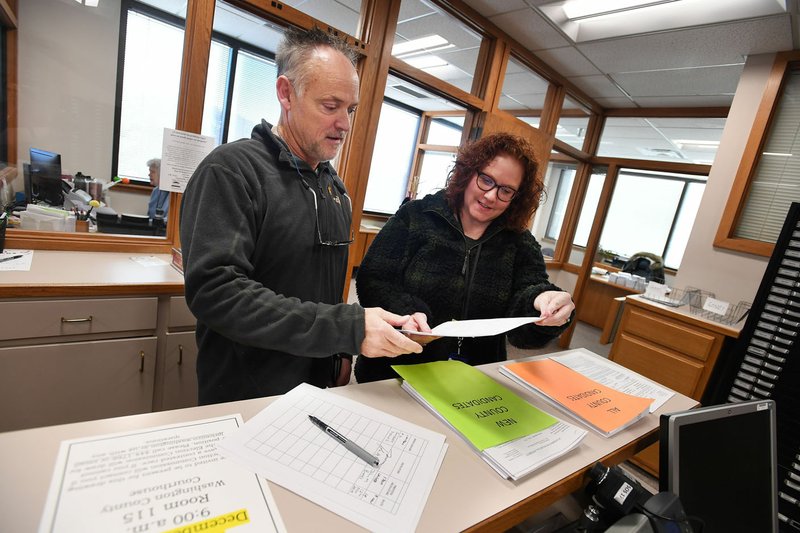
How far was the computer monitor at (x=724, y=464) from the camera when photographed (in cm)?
69

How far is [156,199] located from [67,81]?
657mm

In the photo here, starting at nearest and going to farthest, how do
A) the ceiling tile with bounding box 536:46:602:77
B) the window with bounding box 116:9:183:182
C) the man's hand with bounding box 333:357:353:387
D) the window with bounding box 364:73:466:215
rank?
1. the man's hand with bounding box 333:357:353:387
2. the window with bounding box 116:9:183:182
3. the ceiling tile with bounding box 536:46:602:77
4. the window with bounding box 364:73:466:215

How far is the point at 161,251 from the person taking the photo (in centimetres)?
205

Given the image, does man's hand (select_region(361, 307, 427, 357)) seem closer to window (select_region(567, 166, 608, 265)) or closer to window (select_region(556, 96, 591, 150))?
window (select_region(556, 96, 591, 150))

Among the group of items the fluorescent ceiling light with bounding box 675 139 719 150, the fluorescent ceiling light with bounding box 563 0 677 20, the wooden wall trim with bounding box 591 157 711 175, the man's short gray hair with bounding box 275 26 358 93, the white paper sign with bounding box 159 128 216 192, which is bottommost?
the white paper sign with bounding box 159 128 216 192

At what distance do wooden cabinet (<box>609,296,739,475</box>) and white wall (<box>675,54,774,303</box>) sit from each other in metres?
0.71

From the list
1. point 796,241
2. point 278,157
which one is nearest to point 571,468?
point 278,157

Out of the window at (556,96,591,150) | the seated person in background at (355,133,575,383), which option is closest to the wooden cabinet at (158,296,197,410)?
the seated person in background at (355,133,575,383)

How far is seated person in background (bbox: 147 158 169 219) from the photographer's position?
6.70 feet

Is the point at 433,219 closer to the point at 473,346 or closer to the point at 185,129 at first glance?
the point at 473,346

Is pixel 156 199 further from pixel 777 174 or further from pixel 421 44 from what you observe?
pixel 777 174

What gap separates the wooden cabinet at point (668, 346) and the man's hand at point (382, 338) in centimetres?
229

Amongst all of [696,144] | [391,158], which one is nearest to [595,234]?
[696,144]

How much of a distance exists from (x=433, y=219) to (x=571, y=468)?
2.65ft
